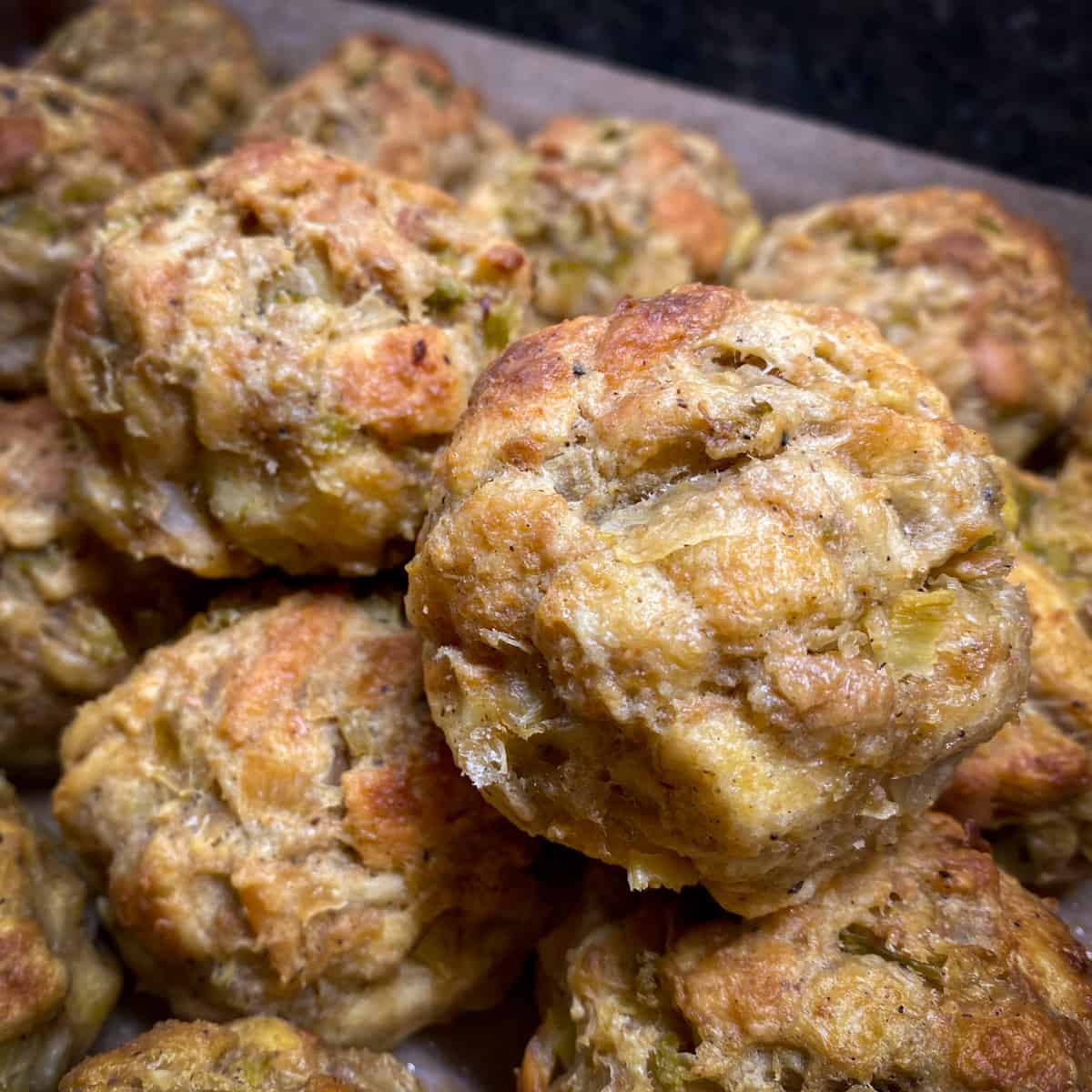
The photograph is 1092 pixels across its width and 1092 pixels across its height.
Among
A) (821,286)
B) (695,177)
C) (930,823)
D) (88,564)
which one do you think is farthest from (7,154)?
(930,823)

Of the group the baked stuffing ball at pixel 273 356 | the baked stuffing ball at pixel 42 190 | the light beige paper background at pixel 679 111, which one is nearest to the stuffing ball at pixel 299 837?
the baked stuffing ball at pixel 273 356

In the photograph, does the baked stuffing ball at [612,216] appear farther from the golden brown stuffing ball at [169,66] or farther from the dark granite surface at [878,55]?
the dark granite surface at [878,55]

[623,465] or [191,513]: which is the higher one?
[623,465]

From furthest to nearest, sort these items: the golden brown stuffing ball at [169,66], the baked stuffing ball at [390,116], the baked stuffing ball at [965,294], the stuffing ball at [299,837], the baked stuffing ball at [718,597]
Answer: the golden brown stuffing ball at [169,66] → the baked stuffing ball at [390,116] → the baked stuffing ball at [965,294] → the stuffing ball at [299,837] → the baked stuffing ball at [718,597]

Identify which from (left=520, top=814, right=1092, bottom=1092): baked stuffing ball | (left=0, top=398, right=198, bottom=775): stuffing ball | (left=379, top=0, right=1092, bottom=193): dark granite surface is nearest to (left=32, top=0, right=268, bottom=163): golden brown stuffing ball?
(left=379, top=0, right=1092, bottom=193): dark granite surface

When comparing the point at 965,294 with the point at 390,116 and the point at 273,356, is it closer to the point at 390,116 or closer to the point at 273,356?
the point at 273,356

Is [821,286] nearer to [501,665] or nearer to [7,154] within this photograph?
[501,665]
